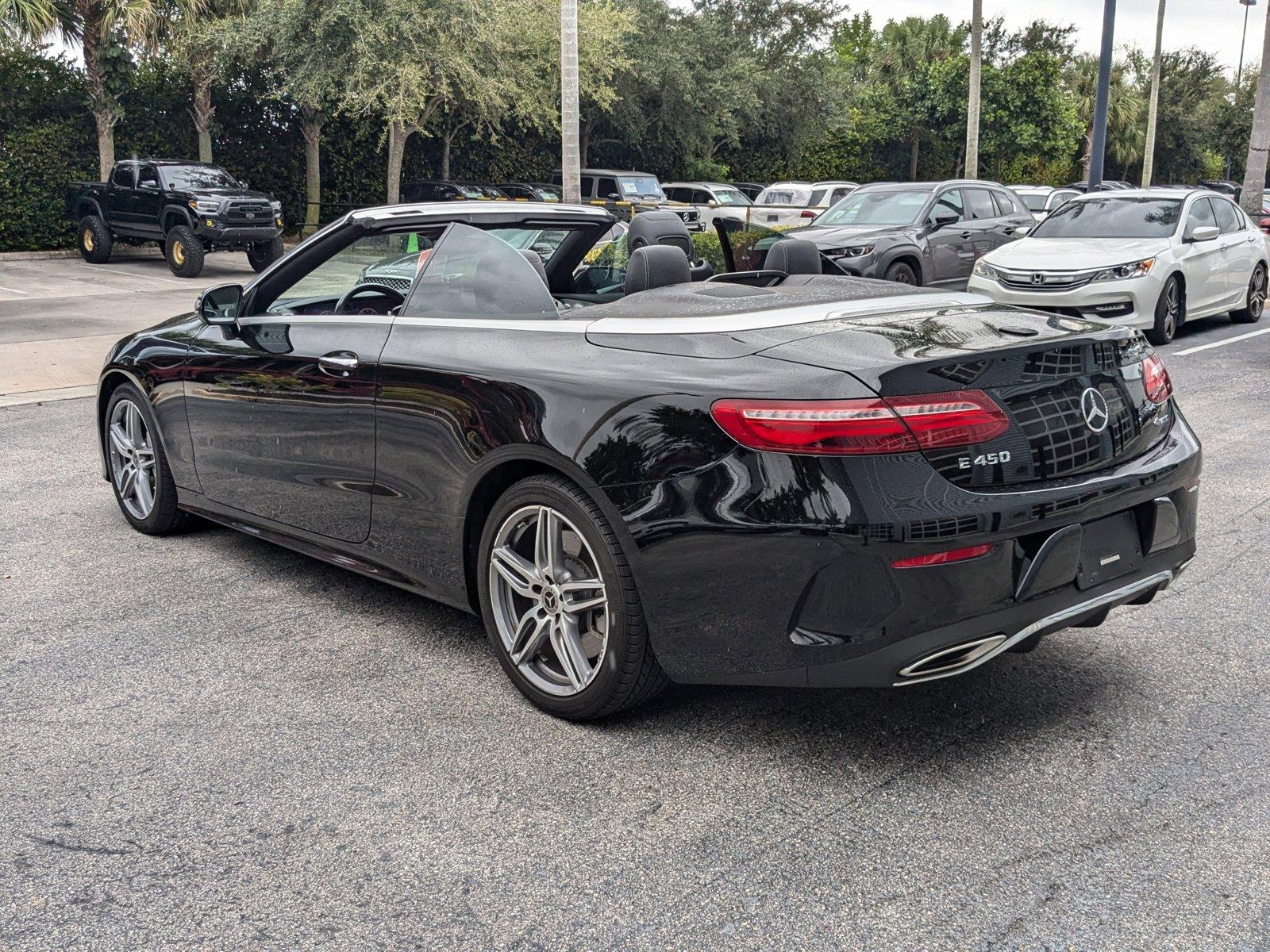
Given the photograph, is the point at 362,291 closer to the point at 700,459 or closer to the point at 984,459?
the point at 700,459

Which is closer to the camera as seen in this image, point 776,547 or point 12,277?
point 776,547

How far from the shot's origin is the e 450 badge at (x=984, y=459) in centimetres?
307

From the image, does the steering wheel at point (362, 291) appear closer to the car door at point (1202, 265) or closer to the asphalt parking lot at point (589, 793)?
the asphalt parking lot at point (589, 793)

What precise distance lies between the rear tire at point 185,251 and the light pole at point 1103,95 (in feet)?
54.3

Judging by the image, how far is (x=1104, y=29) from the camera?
2400 centimetres

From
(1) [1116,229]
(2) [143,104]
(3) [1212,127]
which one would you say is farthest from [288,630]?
(3) [1212,127]

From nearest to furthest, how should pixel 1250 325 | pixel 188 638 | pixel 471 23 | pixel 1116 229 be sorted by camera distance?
pixel 188 638, pixel 1116 229, pixel 1250 325, pixel 471 23

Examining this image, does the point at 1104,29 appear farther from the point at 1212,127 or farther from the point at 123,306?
the point at 1212,127

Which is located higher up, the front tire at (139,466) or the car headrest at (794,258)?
the car headrest at (794,258)

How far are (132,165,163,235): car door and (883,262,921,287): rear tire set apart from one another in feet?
44.5

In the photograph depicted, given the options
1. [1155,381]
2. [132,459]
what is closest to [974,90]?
[132,459]

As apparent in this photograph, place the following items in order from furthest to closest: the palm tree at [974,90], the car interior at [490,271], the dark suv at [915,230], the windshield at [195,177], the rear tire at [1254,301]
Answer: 1. the palm tree at [974,90]
2. the windshield at [195,177]
3. the rear tire at [1254,301]
4. the dark suv at [915,230]
5. the car interior at [490,271]

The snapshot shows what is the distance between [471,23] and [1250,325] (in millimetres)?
15373

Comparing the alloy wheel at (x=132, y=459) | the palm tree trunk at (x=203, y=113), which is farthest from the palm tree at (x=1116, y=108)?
the alloy wheel at (x=132, y=459)
